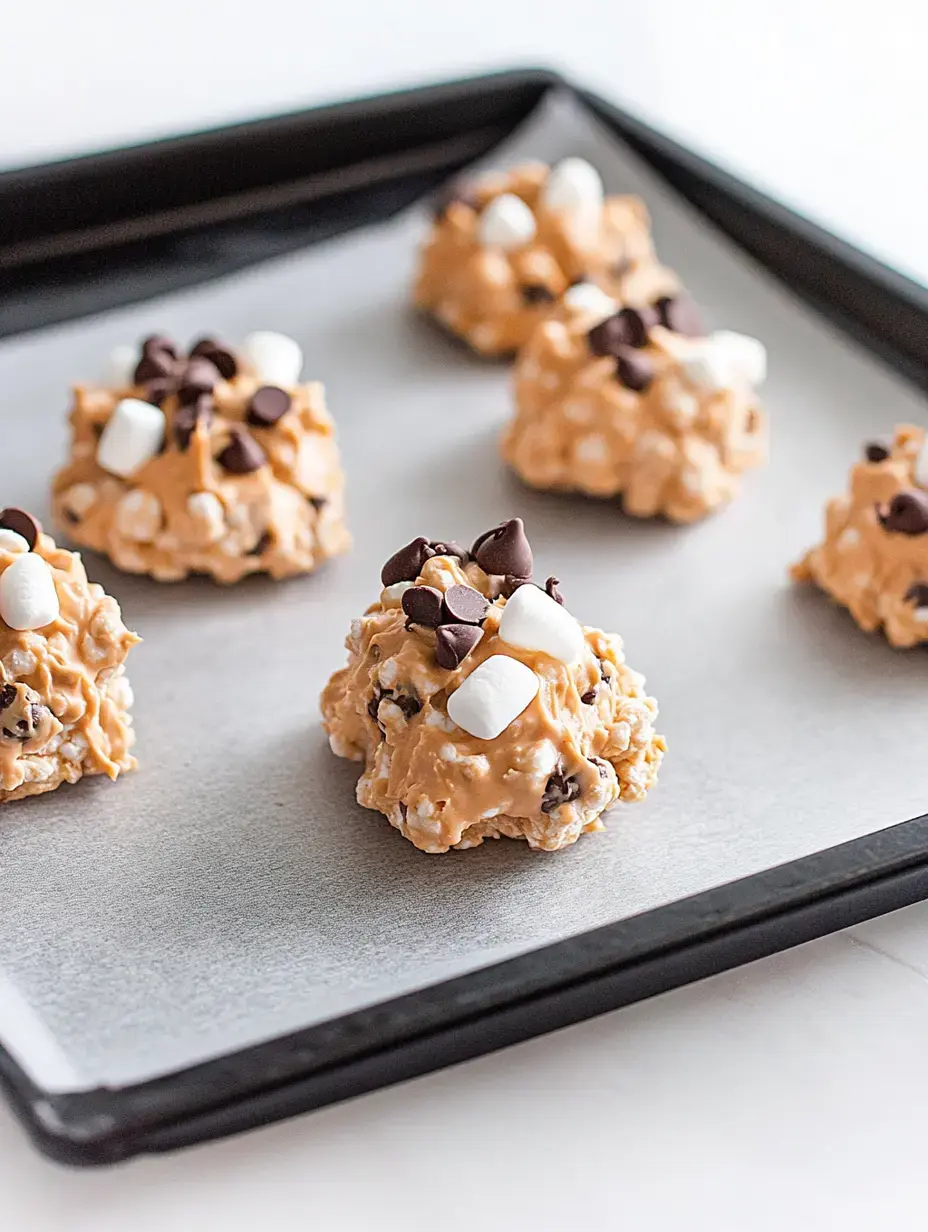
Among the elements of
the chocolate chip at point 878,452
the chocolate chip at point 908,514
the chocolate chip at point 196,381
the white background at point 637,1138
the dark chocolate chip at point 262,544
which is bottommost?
the white background at point 637,1138

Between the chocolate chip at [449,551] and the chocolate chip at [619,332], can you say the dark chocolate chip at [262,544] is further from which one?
the chocolate chip at [619,332]

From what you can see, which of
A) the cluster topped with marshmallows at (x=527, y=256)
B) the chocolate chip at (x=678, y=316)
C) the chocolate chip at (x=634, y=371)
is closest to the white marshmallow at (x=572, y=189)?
the cluster topped with marshmallows at (x=527, y=256)

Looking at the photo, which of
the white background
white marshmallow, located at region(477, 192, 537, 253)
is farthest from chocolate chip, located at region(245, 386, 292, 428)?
the white background

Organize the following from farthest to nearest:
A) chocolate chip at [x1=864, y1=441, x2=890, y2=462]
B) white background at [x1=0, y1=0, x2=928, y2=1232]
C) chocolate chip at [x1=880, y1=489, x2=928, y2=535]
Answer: chocolate chip at [x1=864, y1=441, x2=890, y2=462] < chocolate chip at [x1=880, y1=489, x2=928, y2=535] < white background at [x1=0, y1=0, x2=928, y2=1232]

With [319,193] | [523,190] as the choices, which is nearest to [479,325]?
[523,190]

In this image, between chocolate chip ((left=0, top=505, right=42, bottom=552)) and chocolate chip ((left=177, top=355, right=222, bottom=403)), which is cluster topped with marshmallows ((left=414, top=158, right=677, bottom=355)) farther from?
chocolate chip ((left=0, top=505, right=42, bottom=552))

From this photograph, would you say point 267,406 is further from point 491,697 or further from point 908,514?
point 908,514
